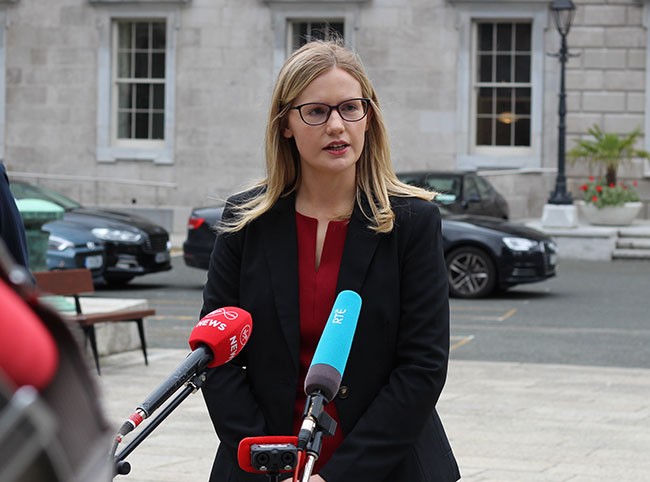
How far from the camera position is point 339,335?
105 inches

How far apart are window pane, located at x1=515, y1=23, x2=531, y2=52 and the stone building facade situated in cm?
2

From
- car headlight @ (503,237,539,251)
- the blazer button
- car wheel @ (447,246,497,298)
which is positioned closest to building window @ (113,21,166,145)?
car wheel @ (447,246,497,298)

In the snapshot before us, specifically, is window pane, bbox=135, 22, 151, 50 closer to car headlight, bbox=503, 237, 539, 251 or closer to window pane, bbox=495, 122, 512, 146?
window pane, bbox=495, 122, 512, 146

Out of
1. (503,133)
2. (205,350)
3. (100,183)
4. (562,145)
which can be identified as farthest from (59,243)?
(205,350)

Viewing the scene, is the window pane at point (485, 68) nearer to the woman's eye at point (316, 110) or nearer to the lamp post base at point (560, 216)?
the lamp post base at point (560, 216)

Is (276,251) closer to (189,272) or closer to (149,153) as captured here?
(189,272)

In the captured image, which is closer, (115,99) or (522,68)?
(522,68)

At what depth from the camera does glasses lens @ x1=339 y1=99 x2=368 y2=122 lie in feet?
11.1

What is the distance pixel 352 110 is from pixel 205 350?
2.99 ft

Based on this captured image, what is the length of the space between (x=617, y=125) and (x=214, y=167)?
28.7 ft

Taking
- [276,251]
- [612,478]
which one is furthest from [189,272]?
[276,251]

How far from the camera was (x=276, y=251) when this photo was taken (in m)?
3.40

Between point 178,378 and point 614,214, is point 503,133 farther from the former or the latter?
point 178,378

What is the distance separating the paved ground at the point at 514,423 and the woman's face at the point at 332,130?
3606 mm
